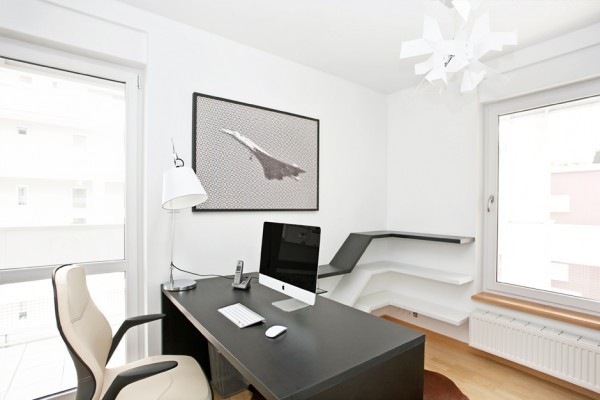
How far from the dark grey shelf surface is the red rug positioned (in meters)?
1.02

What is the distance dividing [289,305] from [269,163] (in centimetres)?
128

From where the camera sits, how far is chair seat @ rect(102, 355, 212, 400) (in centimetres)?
139

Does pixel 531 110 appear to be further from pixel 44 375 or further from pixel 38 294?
pixel 44 375

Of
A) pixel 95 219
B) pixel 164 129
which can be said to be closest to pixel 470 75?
pixel 164 129

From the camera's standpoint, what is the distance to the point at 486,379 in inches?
95.7

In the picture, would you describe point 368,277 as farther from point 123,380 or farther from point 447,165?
point 123,380

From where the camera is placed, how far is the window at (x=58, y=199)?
1805 mm

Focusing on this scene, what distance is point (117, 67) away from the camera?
208 cm

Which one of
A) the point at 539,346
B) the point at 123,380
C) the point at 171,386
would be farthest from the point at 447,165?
the point at 123,380

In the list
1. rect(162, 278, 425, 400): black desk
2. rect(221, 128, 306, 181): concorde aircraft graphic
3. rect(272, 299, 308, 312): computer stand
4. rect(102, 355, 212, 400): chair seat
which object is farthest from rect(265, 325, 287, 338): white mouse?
rect(221, 128, 306, 181): concorde aircraft graphic

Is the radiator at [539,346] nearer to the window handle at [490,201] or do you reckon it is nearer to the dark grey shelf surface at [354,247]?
the dark grey shelf surface at [354,247]

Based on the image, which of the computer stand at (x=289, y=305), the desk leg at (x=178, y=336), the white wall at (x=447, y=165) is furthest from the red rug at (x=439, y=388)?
the desk leg at (x=178, y=336)

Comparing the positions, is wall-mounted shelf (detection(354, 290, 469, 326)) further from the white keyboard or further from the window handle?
the white keyboard

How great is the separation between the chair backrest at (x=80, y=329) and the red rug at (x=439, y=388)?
2143 mm
